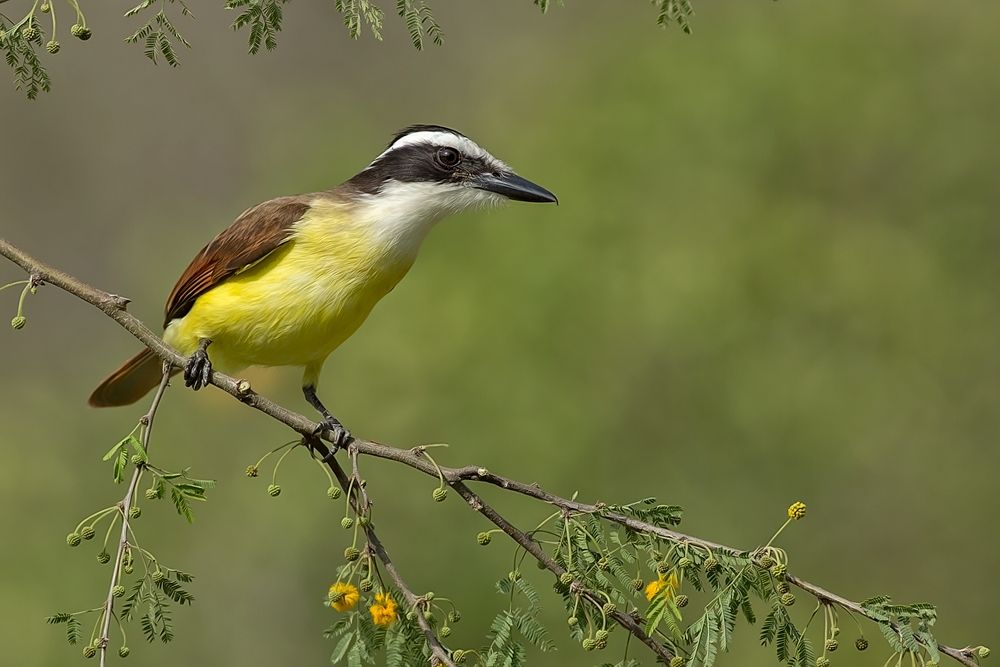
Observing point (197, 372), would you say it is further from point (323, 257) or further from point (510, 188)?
point (510, 188)

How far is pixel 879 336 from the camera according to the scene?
738 centimetres

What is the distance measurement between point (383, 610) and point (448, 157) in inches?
81.7

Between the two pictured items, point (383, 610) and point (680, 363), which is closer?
point (383, 610)

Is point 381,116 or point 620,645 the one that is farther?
point 381,116

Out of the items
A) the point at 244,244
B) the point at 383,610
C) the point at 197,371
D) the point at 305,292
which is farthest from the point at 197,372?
the point at 383,610

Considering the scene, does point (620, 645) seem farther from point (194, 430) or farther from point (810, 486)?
point (194, 430)

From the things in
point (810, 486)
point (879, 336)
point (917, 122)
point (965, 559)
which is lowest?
point (810, 486)

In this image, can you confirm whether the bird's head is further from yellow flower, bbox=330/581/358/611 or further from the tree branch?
yellow flower, bbox=330/581/358/611

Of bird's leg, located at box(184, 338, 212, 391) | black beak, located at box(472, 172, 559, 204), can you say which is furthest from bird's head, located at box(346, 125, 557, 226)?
bird's leg, located at box(184, 338, 212, 391)

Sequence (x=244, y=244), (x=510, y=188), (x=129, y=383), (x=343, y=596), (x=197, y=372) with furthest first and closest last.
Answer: (x=129, y=383) < (x=510, y=188) < (x=244, y=244) < (x=197, y=372) < (x=343, y=596)

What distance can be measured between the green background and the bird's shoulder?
282cm

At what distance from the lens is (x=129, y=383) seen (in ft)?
14.7

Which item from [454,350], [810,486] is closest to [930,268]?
[810,486]

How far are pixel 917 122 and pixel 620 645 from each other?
433 cm
